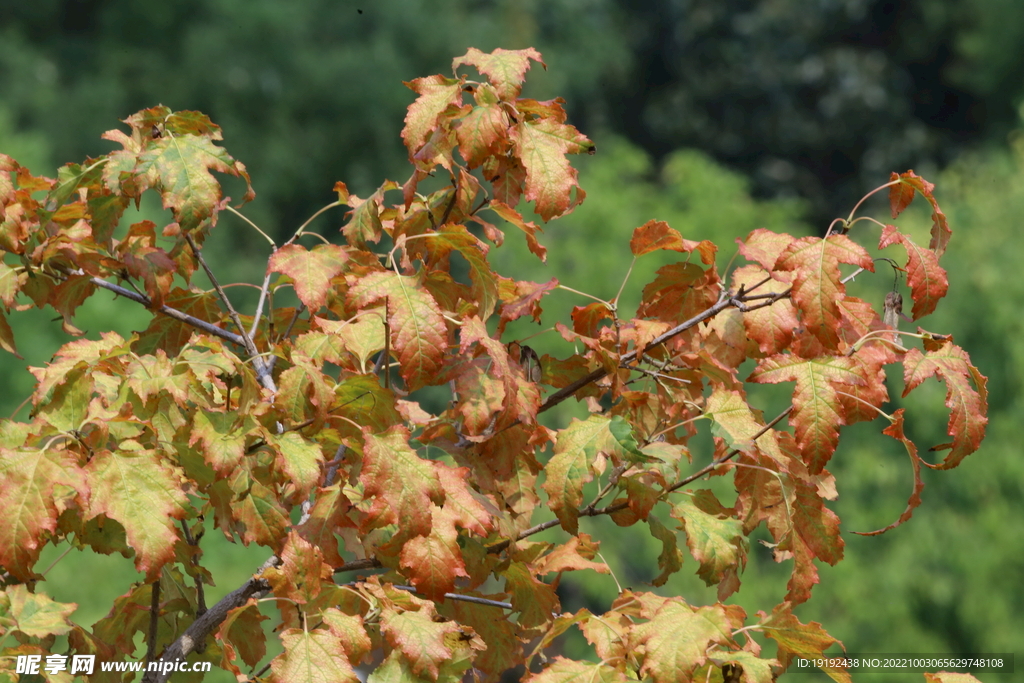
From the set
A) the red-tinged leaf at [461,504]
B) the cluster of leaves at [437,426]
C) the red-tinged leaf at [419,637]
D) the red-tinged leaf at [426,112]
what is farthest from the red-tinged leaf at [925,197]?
the red-tinged leaf at [419,637]

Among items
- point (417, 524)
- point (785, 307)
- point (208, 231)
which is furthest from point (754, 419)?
point (208, 231)

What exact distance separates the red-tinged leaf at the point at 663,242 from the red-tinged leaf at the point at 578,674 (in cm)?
64

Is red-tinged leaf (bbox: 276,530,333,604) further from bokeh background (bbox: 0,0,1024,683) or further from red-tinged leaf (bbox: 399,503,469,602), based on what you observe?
bokeh background (bbox: 0,0,1024,683)

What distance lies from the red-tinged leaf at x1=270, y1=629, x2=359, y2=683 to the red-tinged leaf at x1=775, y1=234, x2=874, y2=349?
758mm

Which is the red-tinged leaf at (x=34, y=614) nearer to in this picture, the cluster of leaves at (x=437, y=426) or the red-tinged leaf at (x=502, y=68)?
the cluster of leaves at (x=437, y=426)

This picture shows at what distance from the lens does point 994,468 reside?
818 centimetres

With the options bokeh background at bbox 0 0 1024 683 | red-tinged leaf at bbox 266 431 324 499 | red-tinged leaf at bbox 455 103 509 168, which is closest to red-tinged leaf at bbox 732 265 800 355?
red-tinged leaf at bbox 455 103 509 168

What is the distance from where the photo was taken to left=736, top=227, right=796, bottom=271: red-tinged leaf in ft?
5.28

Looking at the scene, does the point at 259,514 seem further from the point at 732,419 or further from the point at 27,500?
the point at 732,419

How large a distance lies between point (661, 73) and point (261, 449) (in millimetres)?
23460

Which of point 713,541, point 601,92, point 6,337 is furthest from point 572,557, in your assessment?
point 601,92

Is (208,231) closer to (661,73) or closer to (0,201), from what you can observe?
(0,201)

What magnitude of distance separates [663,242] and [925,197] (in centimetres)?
40

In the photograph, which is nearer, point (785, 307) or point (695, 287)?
point (785, 307)
